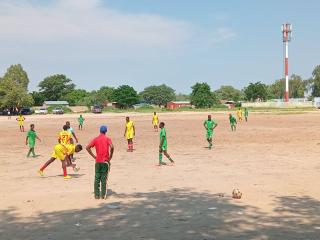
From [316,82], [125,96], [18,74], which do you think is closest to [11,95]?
[18,74]

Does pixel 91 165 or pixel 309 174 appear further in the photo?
pixel 91 165

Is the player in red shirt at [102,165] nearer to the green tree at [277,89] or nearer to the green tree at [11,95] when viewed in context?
the green tree at [11,95]

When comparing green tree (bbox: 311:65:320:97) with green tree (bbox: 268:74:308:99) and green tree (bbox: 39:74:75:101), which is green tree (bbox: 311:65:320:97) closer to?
green tree (bbox: 268:74:308:99)

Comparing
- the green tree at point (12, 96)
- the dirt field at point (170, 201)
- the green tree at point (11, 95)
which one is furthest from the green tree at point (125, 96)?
the dirt field at point (170, 201)

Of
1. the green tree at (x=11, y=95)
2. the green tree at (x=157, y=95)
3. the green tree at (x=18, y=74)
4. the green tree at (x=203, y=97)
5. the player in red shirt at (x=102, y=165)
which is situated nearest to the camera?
the player in red shirt at (x=102, y=165)

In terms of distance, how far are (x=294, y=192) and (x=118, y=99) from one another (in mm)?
128001

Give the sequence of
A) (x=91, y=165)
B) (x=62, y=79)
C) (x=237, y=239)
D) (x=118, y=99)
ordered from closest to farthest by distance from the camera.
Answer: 1. (x=237, y=239)
2. (x=91, y=165)
3. (x=118, y=99)
4. (x=62, y=79)

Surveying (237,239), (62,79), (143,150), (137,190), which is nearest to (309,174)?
(137,190)

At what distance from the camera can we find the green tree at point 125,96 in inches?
5404

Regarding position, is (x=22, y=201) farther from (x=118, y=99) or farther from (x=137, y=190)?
(x=118, y=99)

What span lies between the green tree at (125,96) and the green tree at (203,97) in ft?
59.9

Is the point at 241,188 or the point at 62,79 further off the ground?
the point at 62,79

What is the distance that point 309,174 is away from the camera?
13.8 meters

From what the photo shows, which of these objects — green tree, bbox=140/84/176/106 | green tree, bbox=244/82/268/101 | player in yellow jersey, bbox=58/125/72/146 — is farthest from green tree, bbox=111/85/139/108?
player in yellow jersey, bbox=58/125/72/146
